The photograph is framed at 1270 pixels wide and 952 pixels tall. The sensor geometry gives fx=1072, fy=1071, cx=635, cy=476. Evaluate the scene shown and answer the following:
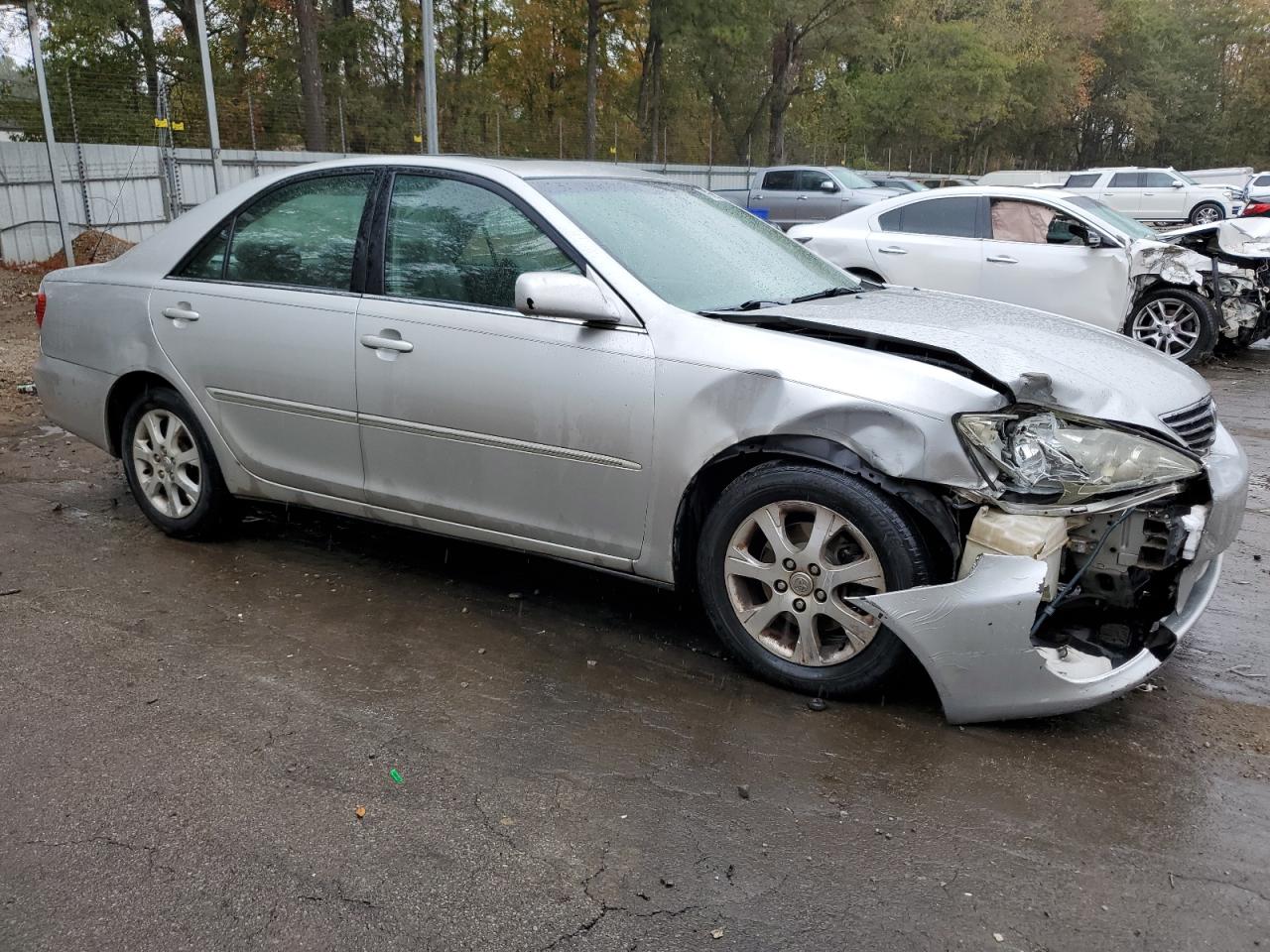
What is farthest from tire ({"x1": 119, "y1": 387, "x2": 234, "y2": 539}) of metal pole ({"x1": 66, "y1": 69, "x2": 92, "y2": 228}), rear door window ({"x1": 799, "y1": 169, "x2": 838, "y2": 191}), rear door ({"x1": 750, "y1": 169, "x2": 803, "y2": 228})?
rear door window ({"x1": 799, "y1": 169, "x2": 838, "y2": 191})

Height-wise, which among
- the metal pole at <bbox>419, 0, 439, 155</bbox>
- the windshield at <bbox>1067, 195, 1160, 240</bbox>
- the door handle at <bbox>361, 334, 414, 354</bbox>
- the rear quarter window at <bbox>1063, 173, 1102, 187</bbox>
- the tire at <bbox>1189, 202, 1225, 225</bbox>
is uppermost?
the metal pole at <bbox>419, 0, 439, 155</bbox>

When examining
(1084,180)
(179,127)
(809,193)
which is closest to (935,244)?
(809,193)

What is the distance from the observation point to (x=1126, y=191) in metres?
29.8

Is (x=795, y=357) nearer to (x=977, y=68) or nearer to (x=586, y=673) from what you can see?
(x=586, y=673)

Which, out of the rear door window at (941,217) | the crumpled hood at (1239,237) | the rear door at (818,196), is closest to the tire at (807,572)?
the rear door window at (941,217)

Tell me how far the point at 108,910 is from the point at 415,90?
3479 cm

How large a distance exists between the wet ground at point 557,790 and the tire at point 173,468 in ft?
1.76

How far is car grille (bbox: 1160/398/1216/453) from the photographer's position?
341cm

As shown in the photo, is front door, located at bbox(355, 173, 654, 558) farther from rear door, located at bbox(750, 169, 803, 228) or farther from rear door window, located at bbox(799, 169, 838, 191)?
rear door window, located at bbox(799, 169, 838, 191)

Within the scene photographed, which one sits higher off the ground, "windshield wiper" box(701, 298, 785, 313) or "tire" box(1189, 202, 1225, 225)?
"windshield wiper" box(701, 298, 785, 313)

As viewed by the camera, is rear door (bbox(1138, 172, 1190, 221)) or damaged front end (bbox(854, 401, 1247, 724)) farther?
rear door (bbox(1138, 172, 1190, 221))

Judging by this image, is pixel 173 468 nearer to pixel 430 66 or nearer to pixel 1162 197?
pixel 430 66

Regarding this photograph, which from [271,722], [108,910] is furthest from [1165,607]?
[108,910]

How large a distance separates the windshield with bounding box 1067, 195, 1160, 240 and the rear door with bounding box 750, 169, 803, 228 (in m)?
12.4
